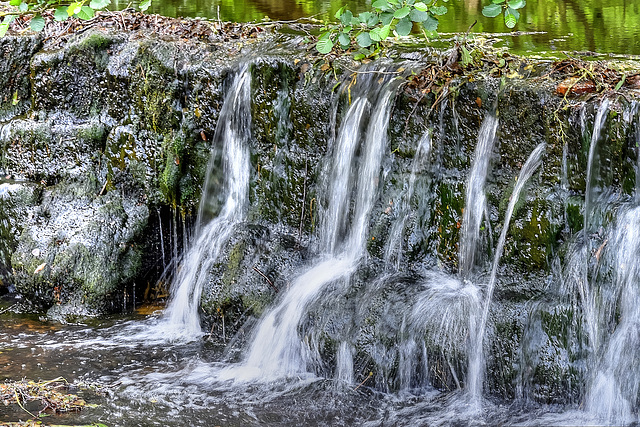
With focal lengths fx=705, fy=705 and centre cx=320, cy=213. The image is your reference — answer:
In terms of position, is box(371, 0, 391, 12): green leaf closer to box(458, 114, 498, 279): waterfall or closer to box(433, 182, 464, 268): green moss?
box(458, 114, 498, 279): waterfall

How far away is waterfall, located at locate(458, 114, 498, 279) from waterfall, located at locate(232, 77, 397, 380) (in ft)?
2.39

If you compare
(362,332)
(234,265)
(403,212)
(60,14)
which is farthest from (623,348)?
(60,14)

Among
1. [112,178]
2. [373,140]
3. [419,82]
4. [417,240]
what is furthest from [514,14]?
[112,178]

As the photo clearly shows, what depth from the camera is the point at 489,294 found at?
4.75m

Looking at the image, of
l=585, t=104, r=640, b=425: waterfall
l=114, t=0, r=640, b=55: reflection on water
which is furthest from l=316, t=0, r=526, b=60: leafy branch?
l=114, t=0, r=640, b=55: reflection on water

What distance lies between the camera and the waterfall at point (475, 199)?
16.2ft

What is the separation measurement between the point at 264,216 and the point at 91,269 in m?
1.55

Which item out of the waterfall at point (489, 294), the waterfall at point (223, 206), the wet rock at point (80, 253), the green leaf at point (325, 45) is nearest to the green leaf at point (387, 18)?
the green leaf at point (325, 45)

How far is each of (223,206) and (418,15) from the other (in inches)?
95.6

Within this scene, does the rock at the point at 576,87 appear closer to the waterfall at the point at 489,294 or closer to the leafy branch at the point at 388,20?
the waterfall at the point at 489,294

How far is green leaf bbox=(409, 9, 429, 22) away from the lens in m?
4.68

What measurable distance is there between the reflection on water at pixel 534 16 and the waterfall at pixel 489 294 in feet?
5.12

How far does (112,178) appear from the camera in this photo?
639 cm

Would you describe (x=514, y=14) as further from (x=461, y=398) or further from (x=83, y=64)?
(x=83, y=64)
